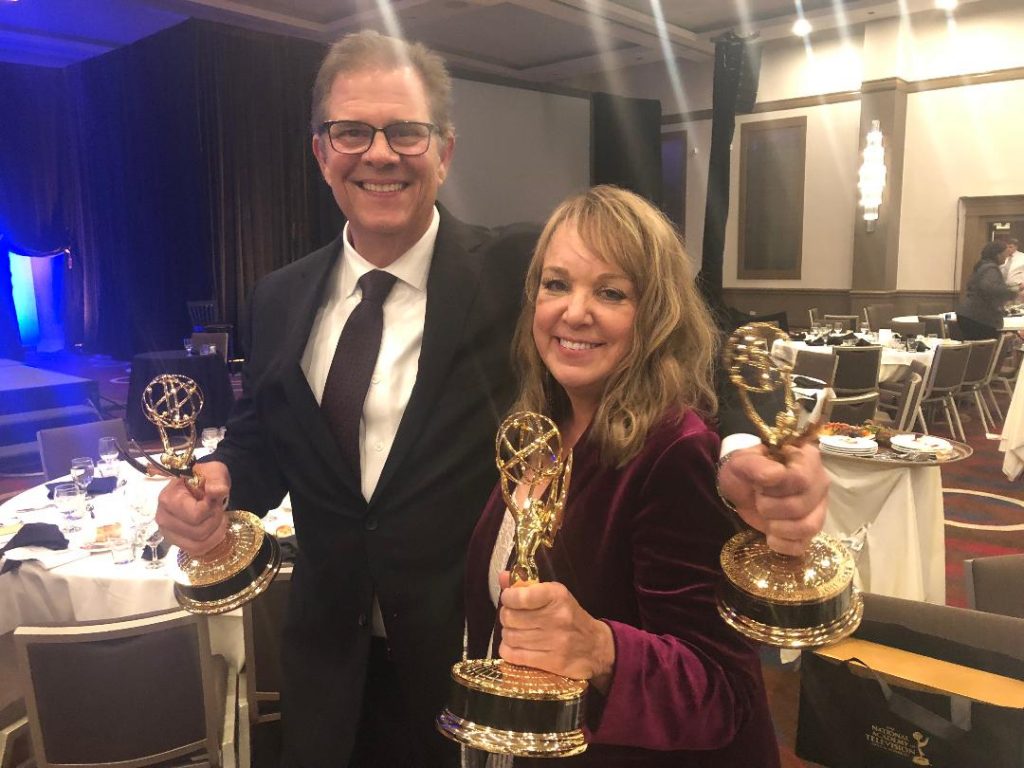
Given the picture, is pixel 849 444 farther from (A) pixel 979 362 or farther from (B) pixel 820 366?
(A) pixel 979 362

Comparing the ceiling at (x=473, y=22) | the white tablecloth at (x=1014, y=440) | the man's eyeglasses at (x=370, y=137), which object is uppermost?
Answer: the ceiling at (x=473, y=22)

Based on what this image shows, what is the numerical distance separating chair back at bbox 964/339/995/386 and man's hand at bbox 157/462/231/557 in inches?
295

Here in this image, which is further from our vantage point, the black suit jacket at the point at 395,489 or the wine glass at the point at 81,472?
the wine glass at the point at 81,472

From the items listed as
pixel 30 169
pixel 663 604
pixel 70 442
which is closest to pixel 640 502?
pixel 663 604

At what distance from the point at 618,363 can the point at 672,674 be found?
1.39 feet

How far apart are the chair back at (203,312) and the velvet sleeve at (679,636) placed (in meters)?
9.95

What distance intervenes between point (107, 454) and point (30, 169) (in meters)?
10.9

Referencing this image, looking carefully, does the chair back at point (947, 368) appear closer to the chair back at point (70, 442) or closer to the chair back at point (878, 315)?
the chair back at point (878, 315)

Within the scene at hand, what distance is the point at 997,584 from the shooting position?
2.06 metres

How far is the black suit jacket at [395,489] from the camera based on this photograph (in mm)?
1449

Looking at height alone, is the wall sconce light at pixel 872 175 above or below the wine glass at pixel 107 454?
above

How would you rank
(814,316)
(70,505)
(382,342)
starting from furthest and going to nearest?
1. (814,316)
2. (70,505)
3. (382,342)

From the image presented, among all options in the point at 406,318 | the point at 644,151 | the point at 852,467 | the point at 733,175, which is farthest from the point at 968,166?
the point at 406,318

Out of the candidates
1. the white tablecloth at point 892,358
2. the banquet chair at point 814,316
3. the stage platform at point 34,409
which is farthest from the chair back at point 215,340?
the banquet chair at point 814,316
